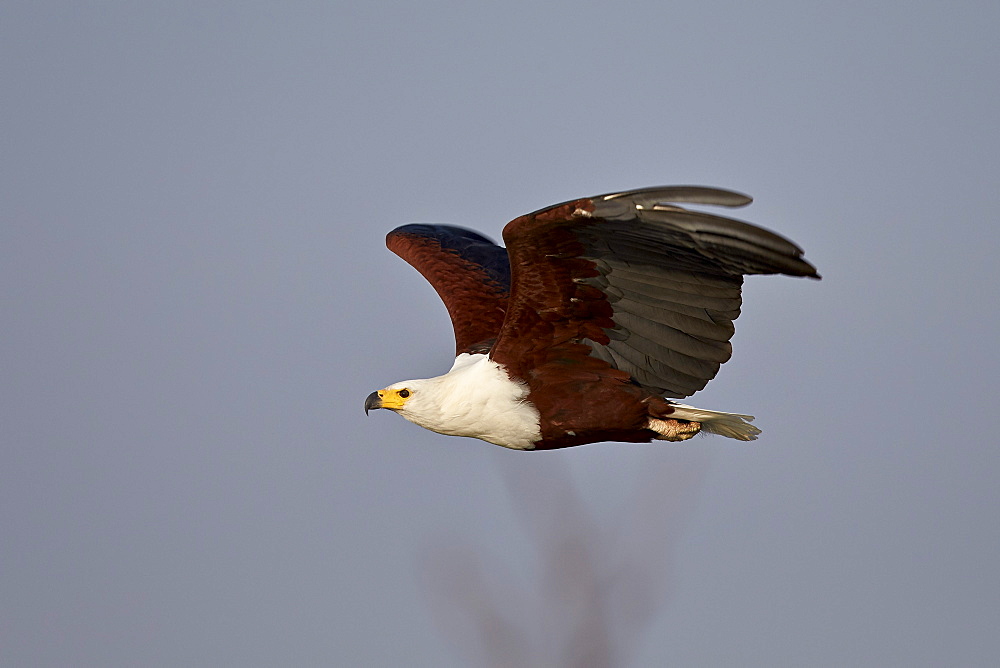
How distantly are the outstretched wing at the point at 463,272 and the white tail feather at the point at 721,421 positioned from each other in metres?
1.62

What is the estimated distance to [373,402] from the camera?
26.2 ft

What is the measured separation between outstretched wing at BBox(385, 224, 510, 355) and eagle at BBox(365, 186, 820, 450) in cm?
57

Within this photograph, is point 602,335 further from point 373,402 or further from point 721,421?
point 373,402

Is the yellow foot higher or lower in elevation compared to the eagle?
lower

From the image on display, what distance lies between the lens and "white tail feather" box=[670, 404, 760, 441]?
25.4 feet

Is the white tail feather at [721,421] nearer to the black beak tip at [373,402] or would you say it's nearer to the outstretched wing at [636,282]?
the outstretched wing at [636,282]

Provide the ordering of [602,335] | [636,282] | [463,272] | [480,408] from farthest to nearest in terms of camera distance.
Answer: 1. [463,272]
2. [480,408]
3. [602,335]
4. [636,282]

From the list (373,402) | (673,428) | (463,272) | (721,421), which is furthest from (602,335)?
(463,272)

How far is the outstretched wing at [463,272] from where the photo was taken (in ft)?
30.1

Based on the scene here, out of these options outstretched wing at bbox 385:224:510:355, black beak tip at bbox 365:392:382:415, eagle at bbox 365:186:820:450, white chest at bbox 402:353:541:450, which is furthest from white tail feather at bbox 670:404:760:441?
black beak tip at bbox 365:392:382:415

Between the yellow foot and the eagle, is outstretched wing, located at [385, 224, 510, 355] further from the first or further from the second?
the yellow foot

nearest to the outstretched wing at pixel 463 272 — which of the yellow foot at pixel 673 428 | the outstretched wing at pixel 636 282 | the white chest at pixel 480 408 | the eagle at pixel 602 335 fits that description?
the eagle at pixel 602 335

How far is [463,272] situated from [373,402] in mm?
2262

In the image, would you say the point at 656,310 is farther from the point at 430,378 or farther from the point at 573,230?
the point at 430,378
